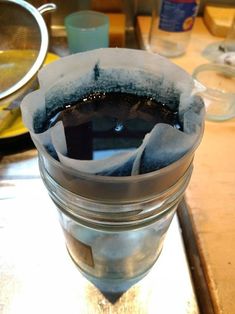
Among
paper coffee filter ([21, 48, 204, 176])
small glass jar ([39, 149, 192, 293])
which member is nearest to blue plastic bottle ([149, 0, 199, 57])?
paper coffee filter ([21, 48, 204, 176])

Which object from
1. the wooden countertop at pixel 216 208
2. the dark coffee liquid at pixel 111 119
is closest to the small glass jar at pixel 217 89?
the wooden countertop at pixel 216 208

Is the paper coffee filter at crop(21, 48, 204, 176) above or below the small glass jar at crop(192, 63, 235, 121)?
above

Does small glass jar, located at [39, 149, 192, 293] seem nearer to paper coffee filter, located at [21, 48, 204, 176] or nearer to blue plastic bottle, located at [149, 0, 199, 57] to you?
paper coffee filter, located at [21, 48, 204, 176]

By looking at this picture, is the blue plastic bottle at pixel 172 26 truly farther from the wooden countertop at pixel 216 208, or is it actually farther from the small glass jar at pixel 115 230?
the small glass jar at pixel 115 230

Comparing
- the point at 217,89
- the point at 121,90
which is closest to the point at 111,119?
the point at 121,90

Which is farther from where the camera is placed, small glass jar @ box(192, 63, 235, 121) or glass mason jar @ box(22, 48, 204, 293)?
small glass jar @ box(192, 63, 235, 121)
